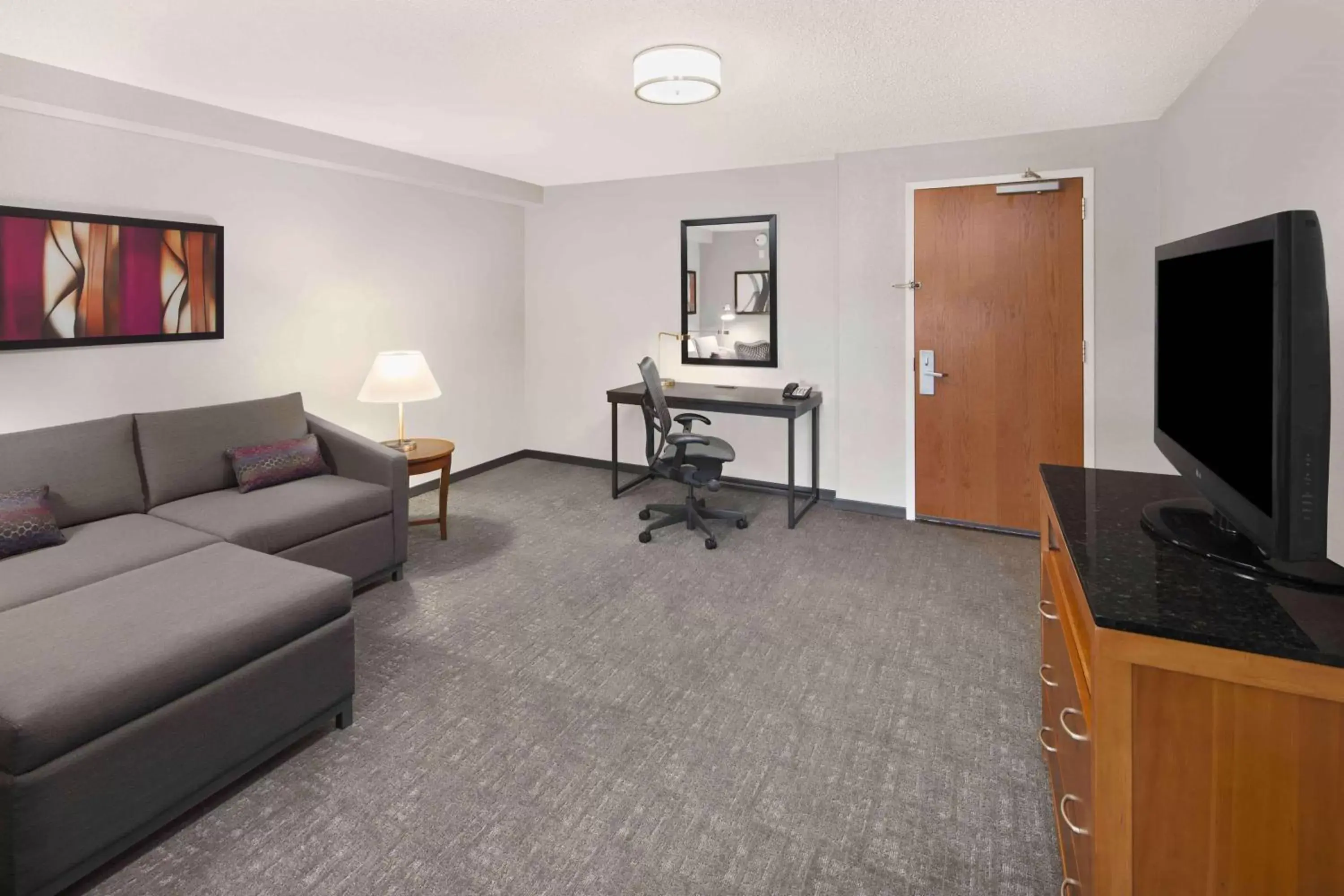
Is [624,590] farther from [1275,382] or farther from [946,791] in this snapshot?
[1275,382]

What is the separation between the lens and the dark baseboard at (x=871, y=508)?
4297 mm

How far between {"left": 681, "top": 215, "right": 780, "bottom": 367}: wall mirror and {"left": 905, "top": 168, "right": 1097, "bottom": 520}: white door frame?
890mm

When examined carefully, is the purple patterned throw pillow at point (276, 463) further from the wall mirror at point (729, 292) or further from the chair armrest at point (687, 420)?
the wall mirror at point (729, 292)

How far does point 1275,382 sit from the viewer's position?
1.10 meters

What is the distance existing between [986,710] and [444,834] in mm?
1654

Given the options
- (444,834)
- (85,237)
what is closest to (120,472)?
(85,237)

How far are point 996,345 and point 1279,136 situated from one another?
1998 mm

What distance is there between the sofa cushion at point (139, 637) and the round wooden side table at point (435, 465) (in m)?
1.38

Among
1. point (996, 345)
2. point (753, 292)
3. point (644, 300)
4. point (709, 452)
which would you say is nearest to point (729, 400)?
point (709, 452)

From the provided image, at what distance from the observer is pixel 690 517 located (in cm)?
403

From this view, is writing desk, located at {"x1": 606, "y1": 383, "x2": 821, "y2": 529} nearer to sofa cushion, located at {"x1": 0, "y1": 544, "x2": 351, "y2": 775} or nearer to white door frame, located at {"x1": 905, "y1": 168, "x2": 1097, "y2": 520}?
white door frame, located at {"x1": 905, "y1": 168, "x2": 1097, "y2": 520}

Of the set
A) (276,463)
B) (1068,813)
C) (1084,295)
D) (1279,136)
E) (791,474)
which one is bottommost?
(1068,813)

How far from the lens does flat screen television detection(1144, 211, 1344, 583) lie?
3.51 feet

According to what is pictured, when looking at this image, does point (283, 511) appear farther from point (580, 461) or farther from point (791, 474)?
point (580, 461)
